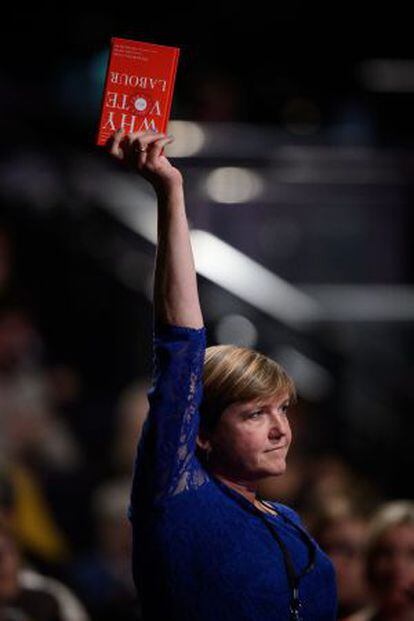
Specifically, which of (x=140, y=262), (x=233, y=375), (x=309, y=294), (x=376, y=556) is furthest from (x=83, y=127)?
(x=233, y=375)

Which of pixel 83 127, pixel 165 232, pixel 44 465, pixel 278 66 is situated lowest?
pixel 44 465

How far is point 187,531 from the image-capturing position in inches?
96.9

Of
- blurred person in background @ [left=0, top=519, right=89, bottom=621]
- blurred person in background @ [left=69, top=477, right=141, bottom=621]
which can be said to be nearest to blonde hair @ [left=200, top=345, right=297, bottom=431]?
blurred person in background @ [left=0, top=519, right=89, bottom=621]

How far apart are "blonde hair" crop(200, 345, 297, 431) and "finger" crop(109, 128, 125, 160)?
0.44 m

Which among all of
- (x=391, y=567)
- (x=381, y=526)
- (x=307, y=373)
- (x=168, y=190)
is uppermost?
(x=168, y=190)

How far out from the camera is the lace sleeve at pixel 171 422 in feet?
8.11

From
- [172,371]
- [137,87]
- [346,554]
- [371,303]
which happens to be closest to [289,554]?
[172,371]

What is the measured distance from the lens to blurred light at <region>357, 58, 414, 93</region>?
9.41 meters

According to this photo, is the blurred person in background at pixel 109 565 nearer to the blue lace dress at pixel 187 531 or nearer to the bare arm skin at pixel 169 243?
the blue lace dress at pixel 187 531

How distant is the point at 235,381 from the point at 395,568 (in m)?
1.67

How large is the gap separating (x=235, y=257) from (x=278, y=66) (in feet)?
7.72

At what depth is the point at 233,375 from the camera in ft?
8.63

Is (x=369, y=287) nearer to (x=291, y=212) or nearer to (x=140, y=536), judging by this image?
(x=291, y=212)

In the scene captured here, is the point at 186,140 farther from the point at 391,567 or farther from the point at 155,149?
the point at 155,149
